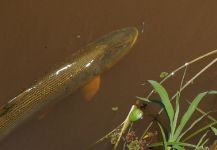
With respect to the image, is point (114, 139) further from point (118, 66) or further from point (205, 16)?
point (205, 16)

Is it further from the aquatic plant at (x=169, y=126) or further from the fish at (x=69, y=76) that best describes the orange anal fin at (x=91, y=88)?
the aquatic plant at (x=169, y=126)

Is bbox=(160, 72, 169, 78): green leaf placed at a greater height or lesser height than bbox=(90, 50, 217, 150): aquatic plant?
greater

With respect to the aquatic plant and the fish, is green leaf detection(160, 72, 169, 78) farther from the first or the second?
the fish

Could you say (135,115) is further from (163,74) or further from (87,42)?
(87,42)

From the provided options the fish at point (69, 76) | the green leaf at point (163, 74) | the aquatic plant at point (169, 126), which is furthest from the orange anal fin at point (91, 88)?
the green leaf at point (163, 74)

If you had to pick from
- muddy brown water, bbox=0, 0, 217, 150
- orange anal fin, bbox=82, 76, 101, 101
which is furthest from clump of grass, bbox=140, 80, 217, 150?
orange anal fin, bbox=82, 76, 101, 101

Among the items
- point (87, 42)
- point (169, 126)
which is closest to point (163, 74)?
point (169, 126)
